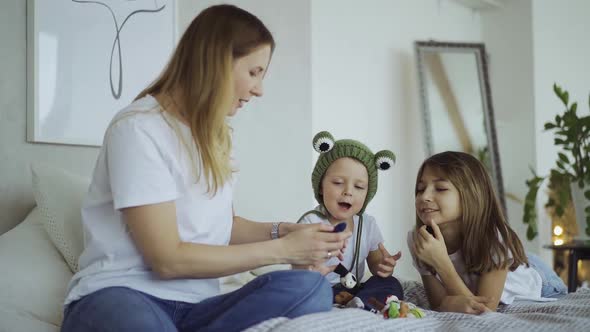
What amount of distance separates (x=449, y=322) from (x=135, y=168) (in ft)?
2.58

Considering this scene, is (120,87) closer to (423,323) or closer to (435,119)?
(423,323)

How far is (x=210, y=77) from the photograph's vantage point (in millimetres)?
1280

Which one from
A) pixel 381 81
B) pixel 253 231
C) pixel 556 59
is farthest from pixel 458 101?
pixel 253 231

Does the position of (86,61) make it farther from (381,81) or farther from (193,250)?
(381,81)

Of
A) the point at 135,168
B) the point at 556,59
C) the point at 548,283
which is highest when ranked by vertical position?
the point at 556,59

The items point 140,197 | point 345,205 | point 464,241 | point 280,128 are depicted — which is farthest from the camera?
point 280,128

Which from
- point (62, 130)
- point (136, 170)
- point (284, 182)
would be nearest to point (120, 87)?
point (62, 130)

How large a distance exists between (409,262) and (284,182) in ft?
5.26

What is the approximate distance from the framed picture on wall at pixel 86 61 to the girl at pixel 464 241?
3.69ft

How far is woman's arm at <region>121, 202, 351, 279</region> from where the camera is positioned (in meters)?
1.17

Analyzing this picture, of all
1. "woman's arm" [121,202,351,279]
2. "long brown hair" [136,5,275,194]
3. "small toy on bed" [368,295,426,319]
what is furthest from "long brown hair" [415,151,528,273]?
"long brown hair" [136,5,275,194]

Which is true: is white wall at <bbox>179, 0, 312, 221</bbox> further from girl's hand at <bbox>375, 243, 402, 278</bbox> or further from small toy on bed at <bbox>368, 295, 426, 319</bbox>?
small toy on bed at <bbox>368, 295, 426, 319</bbox>

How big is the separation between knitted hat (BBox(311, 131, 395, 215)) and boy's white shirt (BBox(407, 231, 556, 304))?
0.25m

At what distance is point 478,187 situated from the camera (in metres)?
1.84
